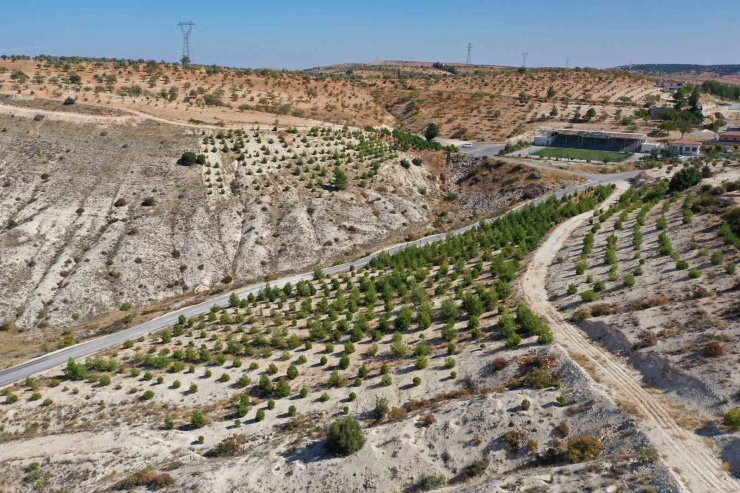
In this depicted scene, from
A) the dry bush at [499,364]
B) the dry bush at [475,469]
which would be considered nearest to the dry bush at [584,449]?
the dry bush at [475,469]

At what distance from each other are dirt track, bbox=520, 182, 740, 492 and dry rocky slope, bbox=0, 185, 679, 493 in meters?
0.97

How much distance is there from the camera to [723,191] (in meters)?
58.0

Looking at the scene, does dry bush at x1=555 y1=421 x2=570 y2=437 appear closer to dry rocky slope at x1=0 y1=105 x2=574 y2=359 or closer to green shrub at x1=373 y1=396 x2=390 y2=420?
green shrub at x1=373 y1=396 x2=390 y2=420

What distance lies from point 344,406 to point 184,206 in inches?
2058

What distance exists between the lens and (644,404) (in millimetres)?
29078

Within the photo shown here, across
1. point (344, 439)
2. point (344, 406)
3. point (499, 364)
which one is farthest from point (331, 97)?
point (344, 439)

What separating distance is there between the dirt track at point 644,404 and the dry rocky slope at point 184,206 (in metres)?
37.3

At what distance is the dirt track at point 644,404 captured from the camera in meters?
23.3

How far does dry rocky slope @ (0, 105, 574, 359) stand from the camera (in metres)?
65.7

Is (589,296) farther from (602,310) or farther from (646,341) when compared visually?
(646,341)

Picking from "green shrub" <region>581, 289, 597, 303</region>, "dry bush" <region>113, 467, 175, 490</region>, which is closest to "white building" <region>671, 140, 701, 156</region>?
"green shrub" <region>581, 289, 597, 303</region>

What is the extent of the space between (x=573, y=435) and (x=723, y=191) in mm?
44410

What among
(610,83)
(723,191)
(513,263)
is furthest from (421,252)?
(610,83)

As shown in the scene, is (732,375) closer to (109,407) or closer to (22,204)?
(109,407)
